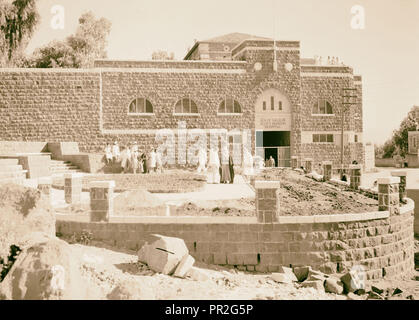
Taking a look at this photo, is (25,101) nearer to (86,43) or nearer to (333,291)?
(86,43)

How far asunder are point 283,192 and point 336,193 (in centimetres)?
182

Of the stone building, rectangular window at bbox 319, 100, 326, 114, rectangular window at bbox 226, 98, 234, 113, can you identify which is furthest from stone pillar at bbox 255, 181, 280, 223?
rectangular window at bbox 319, 100, 326, 114

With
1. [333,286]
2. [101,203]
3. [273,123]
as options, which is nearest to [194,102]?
[273,123]

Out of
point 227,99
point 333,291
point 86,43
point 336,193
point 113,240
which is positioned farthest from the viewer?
point 86,43

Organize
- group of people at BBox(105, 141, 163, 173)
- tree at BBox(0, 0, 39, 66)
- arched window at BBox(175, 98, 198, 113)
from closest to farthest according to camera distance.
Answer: tree at BBox(0, 0, 39, 66) < group of people at BBox(105, 141, 163, 173) < arched window at BBox(175, 98, 198, 113)

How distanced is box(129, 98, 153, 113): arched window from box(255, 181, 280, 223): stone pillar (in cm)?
1842

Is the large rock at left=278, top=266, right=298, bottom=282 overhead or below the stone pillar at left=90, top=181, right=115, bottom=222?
below

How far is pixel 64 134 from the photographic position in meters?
26.4

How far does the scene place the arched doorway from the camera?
94.1 feet

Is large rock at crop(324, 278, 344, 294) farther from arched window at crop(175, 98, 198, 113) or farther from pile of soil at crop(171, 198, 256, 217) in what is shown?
arched window at crop(175, 98, 198, 113)

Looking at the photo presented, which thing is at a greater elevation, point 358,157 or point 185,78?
point 185,78

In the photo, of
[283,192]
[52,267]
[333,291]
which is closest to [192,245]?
[333,291]

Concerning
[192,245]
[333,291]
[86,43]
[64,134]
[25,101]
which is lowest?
[333,291]

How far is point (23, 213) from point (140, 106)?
64.9ft
